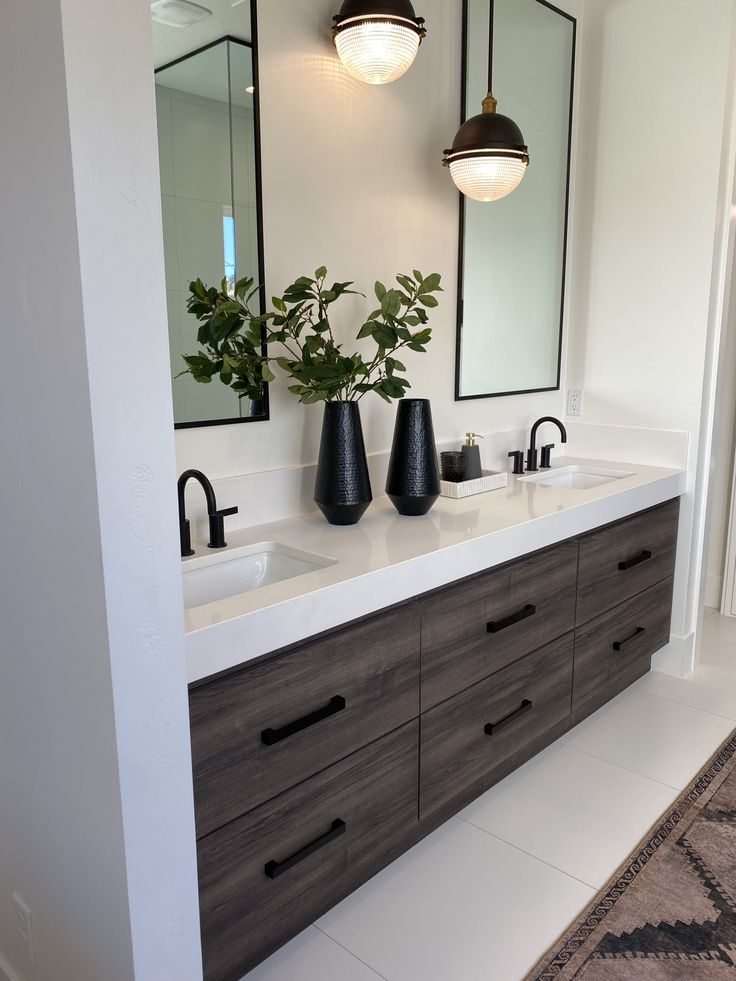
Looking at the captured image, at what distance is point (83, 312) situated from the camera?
92 cm

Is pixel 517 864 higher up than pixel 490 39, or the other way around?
pixel 490 39

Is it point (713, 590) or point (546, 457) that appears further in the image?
point (713, 590)

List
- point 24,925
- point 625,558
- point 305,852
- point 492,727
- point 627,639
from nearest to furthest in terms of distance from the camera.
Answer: point 24,925
point 305,852
point 492,727
point 625,558
point 627,639

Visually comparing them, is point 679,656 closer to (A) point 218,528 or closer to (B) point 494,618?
(B) point 494,618

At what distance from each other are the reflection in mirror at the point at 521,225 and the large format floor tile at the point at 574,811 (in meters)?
1.27

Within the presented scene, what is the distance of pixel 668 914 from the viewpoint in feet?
5.75

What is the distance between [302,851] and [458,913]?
469 mm

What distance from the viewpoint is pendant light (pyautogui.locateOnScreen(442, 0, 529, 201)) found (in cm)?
220

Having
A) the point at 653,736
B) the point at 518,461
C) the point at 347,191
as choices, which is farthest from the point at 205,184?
the point at 653,736

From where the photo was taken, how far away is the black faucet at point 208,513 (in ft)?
5.55

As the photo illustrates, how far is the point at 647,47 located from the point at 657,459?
4.88ft

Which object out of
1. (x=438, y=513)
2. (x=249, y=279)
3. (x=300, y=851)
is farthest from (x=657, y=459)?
(x=300, y=851)

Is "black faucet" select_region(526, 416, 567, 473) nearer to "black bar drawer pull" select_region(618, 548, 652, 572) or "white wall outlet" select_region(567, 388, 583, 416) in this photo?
"white wall outlet" select_region(567, 388, 583, 416)

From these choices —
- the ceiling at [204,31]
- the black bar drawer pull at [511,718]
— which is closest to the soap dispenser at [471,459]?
the black bar drawer pull at [511,718]
